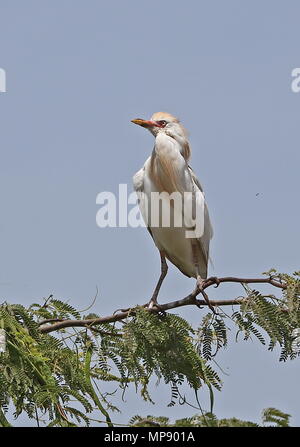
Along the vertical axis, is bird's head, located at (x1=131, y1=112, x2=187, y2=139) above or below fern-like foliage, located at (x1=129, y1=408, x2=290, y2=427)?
above

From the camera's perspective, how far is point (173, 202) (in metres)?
7.32

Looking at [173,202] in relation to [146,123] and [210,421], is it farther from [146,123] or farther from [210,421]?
[210,421]

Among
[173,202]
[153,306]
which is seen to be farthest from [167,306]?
[173,202]

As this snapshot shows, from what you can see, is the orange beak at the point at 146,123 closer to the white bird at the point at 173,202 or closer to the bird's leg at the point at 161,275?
the white bird at the point at 173,202

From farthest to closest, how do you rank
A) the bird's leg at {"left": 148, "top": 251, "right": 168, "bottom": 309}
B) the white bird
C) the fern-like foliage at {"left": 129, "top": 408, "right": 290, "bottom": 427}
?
the white bird → the bird's leg at {"left": 148, "top": 251, "right": 168, "bottom": 309} → the fern-like foliage at {"left": 129, "top": 408, "right": 290, "bottom": 427}

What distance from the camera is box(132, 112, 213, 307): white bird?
7.32m

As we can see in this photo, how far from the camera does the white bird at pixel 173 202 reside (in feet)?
24.0

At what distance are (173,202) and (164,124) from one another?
684mm

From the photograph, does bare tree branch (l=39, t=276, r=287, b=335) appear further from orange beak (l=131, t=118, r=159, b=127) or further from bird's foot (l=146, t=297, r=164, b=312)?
orange beak (l=131, t=118, r=159, b=127)

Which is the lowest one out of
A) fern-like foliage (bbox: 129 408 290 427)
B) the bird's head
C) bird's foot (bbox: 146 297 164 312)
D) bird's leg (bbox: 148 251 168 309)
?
fern-like foliage (bbox: 129 408 290 427)

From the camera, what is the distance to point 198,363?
5547mm

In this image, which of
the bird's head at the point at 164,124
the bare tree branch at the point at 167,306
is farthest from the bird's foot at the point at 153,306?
the bird's head at the point at 164,124

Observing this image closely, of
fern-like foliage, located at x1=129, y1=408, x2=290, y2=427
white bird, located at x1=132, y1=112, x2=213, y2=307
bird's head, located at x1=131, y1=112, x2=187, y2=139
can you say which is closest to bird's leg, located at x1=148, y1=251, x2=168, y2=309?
white bird, located at x1=132, y1=112, x2=213, y2=307
